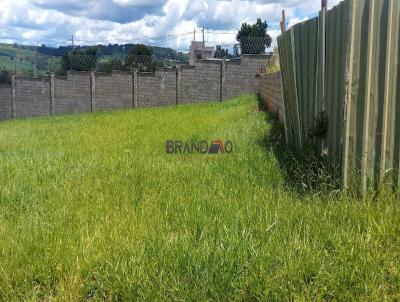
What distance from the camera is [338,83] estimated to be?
3779 millimetres

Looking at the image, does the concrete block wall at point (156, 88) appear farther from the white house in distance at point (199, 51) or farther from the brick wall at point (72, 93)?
the brick wall at point (72, 93)

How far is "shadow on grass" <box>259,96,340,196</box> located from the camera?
12.1ft

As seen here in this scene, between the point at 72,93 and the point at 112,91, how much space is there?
312cm

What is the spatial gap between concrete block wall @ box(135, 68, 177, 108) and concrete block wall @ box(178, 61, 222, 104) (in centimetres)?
55

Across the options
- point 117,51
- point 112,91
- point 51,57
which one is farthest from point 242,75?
point 51,57

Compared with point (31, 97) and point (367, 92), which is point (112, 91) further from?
point (367, 92)

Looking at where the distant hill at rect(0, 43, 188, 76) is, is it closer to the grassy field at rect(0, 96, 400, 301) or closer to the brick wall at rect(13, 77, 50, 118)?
the brick wall at rect(13, 77, 50, 118)

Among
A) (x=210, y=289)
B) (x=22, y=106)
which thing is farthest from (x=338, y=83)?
(x=22, y=106)

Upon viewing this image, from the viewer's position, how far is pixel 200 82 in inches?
918

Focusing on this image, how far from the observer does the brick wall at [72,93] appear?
2633 centimetres

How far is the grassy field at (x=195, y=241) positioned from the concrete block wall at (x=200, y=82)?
1857 cm

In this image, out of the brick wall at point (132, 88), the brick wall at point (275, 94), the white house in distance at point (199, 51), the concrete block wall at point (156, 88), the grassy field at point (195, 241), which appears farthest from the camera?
the white house in distance at point (199, 51)

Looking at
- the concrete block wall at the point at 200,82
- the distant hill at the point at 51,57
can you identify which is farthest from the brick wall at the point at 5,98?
the concrete block wall at the point at 200,82

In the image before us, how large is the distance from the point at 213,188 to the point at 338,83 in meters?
1.62
